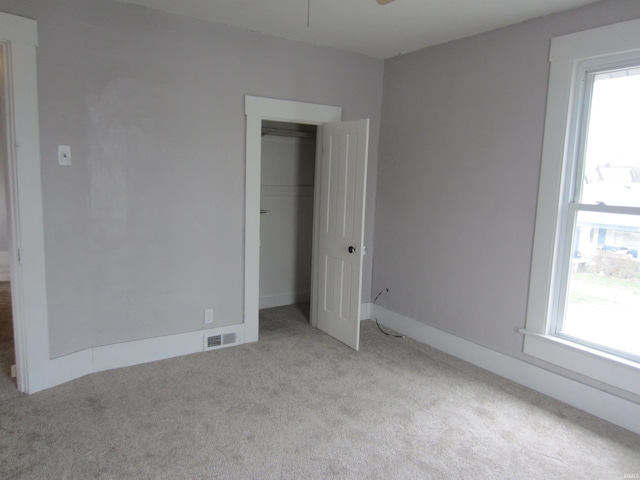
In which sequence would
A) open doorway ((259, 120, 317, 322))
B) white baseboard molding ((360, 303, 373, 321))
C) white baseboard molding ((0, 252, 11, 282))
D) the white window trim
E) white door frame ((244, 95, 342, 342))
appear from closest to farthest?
the white window trim → white door frame ((244, 95, 342, 342)) → white baseboard molding ((360, 303, 373, 321)) → open doorway ((259, 120, 317, 322)) → white baseboard molding ((0, 252, 11, 282))

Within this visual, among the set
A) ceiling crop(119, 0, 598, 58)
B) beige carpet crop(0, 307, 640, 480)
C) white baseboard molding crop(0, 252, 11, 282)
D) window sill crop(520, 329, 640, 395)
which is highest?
ceiling crop(119, 0, 598, 58)

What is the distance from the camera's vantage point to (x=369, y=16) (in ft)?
10.3

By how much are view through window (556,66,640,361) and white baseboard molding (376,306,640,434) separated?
0.31 meters

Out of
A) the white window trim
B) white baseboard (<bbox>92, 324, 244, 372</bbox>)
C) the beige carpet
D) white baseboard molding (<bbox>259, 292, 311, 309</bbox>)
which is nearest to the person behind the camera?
the beige carpet

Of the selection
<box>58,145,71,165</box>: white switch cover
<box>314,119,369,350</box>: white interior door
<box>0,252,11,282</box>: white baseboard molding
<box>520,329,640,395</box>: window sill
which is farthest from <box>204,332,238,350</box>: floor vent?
<box>0,252,11,282</box>: white baseboard molding

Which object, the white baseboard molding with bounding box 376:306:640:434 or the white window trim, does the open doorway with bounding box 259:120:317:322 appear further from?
the white window trim

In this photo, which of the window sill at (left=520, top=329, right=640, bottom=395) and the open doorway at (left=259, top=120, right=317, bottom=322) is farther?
the open doorway at (left=259, top=120, right=317, bottom=322)

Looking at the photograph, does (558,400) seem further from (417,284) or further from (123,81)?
(123,81)

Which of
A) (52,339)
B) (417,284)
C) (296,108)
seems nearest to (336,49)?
(296,108)

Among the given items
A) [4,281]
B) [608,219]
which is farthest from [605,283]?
[4,281]

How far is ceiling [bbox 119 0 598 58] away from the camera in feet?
9.48

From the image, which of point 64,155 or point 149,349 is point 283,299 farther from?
point 64,155

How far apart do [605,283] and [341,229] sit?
2.00 m

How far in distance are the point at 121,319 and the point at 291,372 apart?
4.40ft
